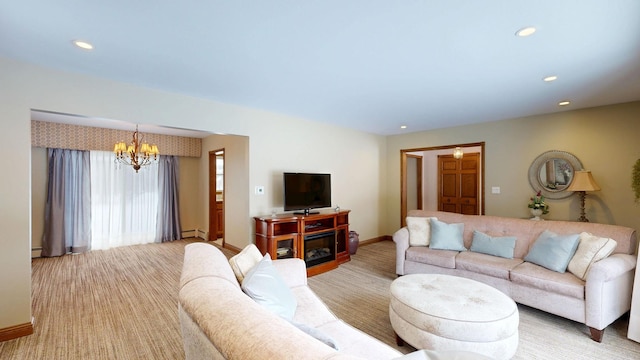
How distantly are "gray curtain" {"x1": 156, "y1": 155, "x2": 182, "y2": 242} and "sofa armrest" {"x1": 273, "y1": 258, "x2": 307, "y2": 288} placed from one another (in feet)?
15.6

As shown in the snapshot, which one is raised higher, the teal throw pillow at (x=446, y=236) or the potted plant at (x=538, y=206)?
the potted plant at (x=538, y=206)

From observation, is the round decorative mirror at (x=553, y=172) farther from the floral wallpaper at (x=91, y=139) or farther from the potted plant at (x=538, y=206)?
the floral wallpaper at (x=91, y=139)

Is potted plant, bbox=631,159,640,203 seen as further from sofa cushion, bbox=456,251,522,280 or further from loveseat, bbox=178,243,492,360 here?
loveseat, bbox=178,243,492,360

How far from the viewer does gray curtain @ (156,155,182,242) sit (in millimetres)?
6023

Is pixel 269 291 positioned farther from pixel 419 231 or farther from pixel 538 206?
pixel 538 206

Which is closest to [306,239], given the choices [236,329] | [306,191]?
[306,191]

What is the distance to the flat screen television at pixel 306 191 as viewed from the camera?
4250 mm

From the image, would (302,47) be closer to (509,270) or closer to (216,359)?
(216,359)

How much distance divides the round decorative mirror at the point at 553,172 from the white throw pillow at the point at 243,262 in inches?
180

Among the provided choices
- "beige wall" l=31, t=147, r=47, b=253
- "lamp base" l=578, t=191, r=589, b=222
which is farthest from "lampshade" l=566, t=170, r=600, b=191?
"beige wall" l=31, t=147, r=47, b=253

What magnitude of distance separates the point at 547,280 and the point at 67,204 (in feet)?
23.9

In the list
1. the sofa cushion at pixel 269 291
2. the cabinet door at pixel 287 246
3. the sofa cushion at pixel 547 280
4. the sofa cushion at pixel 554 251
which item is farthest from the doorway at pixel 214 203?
the sofa cushion at pixel 554 251

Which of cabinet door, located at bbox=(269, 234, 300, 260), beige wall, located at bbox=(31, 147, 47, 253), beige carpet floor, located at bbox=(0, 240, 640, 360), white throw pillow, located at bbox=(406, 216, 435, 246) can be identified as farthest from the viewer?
beige wall, located at bbox=(31, 147, 47, 253)

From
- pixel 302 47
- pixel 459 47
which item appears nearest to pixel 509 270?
pixel 459 47
